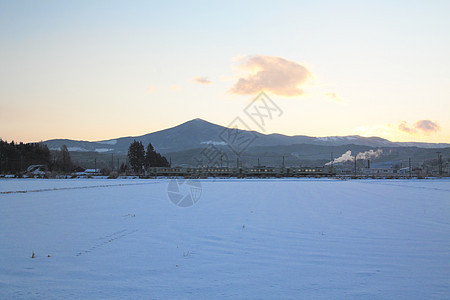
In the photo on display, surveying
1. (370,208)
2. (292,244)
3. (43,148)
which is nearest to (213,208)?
(370,208)

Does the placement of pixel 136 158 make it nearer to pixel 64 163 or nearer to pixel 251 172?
pixel 64 163

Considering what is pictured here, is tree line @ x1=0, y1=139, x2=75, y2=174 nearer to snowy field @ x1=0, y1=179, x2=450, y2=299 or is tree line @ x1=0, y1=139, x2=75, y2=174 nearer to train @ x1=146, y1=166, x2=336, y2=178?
train @ x1=146, y1=166, x2=336, y2=178

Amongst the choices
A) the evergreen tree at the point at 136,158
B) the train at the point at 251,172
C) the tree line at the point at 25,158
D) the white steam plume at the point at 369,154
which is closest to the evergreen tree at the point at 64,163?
the tree line at the point at 25,158

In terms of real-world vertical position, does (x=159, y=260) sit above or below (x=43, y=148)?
below

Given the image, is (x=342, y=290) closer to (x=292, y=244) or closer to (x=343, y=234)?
(x=292, y=244)

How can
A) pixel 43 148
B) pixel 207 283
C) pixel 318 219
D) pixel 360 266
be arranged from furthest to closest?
pixel 43 148, pixel 318 219, pixel 360 266, pixel 207 283

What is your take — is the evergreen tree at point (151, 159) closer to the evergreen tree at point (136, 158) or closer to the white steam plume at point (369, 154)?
the evergreen tree at point (136, 158)

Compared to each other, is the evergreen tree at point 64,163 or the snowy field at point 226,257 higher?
the evergreen tree at point 64,163

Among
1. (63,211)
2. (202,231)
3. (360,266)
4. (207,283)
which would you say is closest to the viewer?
(207,283)

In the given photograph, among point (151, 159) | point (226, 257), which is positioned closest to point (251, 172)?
point (151, 159)

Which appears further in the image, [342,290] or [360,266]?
[360,266]

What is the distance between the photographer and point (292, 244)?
19.9 feet

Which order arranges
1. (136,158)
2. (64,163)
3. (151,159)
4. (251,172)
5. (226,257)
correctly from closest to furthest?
(226,257), (251,172), (136,158), (151,159), (64,163)

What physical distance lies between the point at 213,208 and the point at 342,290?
7566 mm
